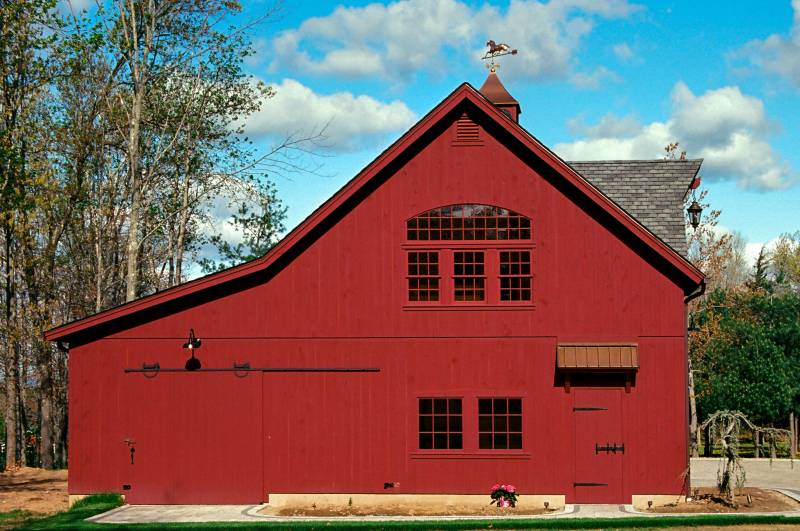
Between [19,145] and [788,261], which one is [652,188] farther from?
[788,261]

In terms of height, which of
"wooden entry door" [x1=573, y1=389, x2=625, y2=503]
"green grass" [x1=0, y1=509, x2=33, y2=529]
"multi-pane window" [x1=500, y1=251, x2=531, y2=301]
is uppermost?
"multi-pane window" [x1=500, y1=251, x2=531, y2=301]

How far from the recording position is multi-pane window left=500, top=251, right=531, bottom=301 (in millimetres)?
19797

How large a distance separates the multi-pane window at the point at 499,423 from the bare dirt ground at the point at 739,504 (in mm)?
3110

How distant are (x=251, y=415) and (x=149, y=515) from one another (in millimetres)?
2896

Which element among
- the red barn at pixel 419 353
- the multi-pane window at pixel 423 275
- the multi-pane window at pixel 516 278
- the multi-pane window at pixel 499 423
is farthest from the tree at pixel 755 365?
the multi-pane window at pixel 423 275

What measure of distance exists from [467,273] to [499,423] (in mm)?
3246

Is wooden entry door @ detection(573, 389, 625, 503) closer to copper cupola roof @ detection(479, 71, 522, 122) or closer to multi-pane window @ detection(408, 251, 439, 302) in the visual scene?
multi-pane window @ detection(408, 251, 439, 302)

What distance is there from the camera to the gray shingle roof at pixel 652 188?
2100cm

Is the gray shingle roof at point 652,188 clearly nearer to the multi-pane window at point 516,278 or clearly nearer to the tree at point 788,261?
the multi-pane window at point 516,278

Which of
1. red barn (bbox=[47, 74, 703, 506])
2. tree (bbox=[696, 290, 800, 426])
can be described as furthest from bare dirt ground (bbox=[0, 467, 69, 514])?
tree (bbox=[696, 290, 800, 426])

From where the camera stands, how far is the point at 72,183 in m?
33.2

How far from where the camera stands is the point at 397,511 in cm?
1886

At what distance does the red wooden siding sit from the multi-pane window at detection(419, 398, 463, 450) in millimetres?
178

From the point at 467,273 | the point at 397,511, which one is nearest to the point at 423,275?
the point at 467,273
